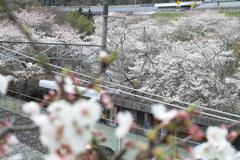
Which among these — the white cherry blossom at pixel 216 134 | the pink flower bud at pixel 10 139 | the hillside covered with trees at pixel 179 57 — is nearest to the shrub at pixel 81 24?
the hillside covered with trees at pixel 179 57

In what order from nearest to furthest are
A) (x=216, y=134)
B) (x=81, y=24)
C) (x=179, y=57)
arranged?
(x=216, y=134) → (x=179, y=57) → (x=81, y=24)

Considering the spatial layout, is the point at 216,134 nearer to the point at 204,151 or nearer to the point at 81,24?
the point at 204,151

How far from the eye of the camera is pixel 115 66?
527 inches

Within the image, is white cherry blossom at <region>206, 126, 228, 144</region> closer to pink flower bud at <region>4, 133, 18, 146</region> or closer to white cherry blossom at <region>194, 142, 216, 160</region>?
white cherry blossom at <region>194, 142, 216, 160</region>

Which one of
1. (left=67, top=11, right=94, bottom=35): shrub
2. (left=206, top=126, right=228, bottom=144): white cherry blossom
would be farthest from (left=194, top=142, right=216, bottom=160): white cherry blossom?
(left=67, top=11, right=94, bottom=35): shrub

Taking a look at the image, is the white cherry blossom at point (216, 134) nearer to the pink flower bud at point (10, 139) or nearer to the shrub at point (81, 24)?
the pink flower bud at point (10, 139)

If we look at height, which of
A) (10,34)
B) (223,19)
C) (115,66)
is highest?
(223,19)

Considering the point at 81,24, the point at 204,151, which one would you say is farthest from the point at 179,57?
the point at 204,151

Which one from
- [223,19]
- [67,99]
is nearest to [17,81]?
[223,19]

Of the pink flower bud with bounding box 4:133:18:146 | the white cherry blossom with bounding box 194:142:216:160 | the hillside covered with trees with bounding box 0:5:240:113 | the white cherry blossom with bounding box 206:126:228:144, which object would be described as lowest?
the hillside covered with trees with bounding box 0:5:240:113

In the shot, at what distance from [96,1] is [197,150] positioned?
1338 inches

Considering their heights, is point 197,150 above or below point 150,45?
above

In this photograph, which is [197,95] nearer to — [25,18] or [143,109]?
[143,109]

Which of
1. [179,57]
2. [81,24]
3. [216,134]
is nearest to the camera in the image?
[216,134]
